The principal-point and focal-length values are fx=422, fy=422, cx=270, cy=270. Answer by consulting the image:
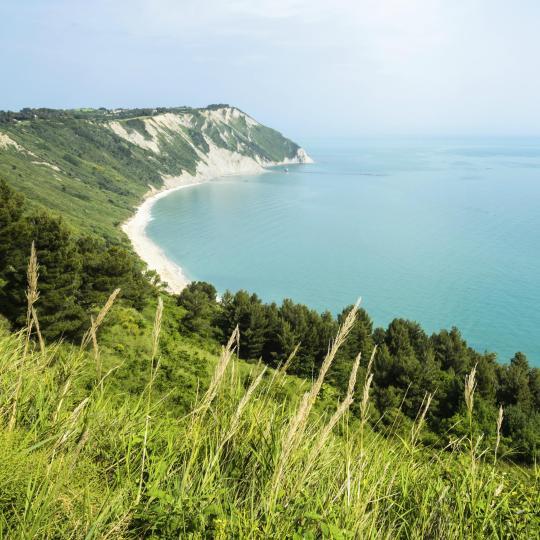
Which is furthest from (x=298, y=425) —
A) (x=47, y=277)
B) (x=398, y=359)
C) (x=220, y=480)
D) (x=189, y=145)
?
(x=189, y=145)

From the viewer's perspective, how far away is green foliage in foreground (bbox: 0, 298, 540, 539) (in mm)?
2240

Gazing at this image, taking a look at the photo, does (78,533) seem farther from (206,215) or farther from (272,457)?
(206,215)

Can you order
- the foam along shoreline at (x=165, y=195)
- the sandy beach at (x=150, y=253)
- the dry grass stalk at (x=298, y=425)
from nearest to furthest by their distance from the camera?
the dry grass stalk at (x=298, y=425)
the sandy beach at (x=150, y=253)
the foam along shoreline at (x=165, y=195)

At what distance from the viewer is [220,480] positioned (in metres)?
2.61

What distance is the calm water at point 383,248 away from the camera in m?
57.0

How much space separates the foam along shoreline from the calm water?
2639mm

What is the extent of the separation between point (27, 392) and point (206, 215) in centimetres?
10444

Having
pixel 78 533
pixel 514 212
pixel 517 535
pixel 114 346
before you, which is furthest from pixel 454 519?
pixel 514 212

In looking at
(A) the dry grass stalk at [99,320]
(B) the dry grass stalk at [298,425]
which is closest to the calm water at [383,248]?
(B) the dry grass stalk at [298,425]

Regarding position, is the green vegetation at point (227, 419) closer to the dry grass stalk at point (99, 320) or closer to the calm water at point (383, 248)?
the dry grass stalk at point (99, 320)

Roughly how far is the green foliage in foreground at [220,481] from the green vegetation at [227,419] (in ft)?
0.05

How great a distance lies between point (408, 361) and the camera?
27.8m

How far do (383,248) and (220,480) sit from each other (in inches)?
3275

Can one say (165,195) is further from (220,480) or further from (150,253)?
(220,480)
